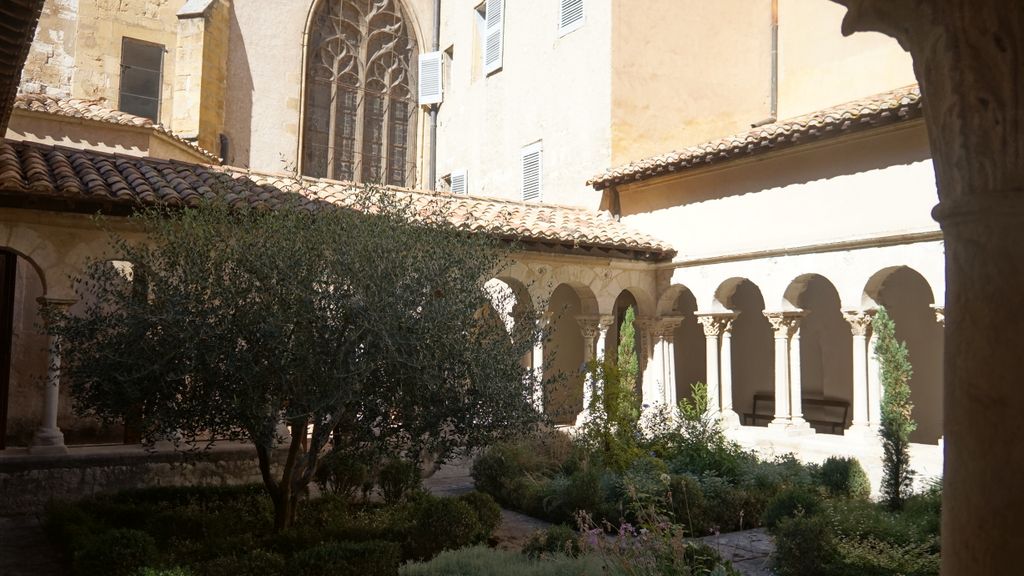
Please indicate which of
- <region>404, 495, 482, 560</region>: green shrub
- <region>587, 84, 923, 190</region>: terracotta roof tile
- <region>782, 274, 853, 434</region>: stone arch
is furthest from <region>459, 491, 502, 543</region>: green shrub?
<region>782, 274, 853, 434</region>: stone arch

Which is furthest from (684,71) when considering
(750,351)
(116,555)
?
(116,555)

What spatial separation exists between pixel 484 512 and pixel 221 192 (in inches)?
163

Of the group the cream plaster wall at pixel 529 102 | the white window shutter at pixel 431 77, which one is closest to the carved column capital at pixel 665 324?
the cream plaster wall at pixel 529 102

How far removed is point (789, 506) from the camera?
25.1 feet

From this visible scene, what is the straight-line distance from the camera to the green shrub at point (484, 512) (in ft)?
23.9

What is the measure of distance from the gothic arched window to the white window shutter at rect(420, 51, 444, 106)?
610 millimetres

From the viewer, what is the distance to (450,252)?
6586 mm

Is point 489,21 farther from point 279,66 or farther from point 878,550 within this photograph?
point 878,550

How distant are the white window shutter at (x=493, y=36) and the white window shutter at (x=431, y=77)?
4.67ft

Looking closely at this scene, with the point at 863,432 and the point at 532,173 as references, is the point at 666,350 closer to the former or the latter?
the point at 863,432

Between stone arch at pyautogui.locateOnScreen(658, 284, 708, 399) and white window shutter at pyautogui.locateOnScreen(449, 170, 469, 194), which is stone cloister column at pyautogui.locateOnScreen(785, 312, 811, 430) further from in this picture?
white window shutter at pyautogui.locateOnScreen(449, 170, 469, 194)

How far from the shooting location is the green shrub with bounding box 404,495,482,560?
6766 millimetres

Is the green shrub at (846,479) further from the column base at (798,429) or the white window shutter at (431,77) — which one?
the white window shutter at (431,77)

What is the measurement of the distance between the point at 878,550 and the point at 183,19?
48.2ft
